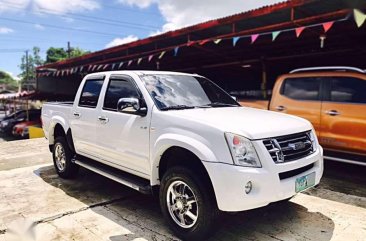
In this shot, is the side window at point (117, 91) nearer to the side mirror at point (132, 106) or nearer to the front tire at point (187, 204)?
the side mirror at point (132, 106)

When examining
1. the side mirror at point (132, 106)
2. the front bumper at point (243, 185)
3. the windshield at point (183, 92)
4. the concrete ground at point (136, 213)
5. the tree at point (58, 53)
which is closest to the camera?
the front bumper at point (243, 185)

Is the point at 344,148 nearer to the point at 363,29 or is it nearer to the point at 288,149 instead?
the point at 288,149

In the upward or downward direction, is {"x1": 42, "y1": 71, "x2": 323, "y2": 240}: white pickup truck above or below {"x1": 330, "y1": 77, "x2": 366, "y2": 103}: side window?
below

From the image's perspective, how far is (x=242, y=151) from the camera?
3.05 meters

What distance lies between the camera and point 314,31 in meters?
7.13

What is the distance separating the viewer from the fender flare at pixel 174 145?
3113 mm

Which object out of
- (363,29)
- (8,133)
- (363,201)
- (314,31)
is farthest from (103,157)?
(8,133)

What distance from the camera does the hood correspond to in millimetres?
3137

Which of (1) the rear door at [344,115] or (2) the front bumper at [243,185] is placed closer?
(2) the front bumper at [243,185]

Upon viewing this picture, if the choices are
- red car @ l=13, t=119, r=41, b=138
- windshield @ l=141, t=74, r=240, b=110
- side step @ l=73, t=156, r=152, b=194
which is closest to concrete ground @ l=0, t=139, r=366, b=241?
side step @ l=73, t=156, r=152, b=194

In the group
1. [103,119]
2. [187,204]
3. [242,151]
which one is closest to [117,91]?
[103,119]

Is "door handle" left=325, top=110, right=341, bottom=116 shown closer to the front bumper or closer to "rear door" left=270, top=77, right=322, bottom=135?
"rear door" left=270, top=77, right=322, bottom=135

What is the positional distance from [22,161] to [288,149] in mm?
6461

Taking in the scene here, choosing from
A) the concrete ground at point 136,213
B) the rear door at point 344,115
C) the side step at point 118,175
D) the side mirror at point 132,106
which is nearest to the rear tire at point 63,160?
the concrete ground at point 136,213
